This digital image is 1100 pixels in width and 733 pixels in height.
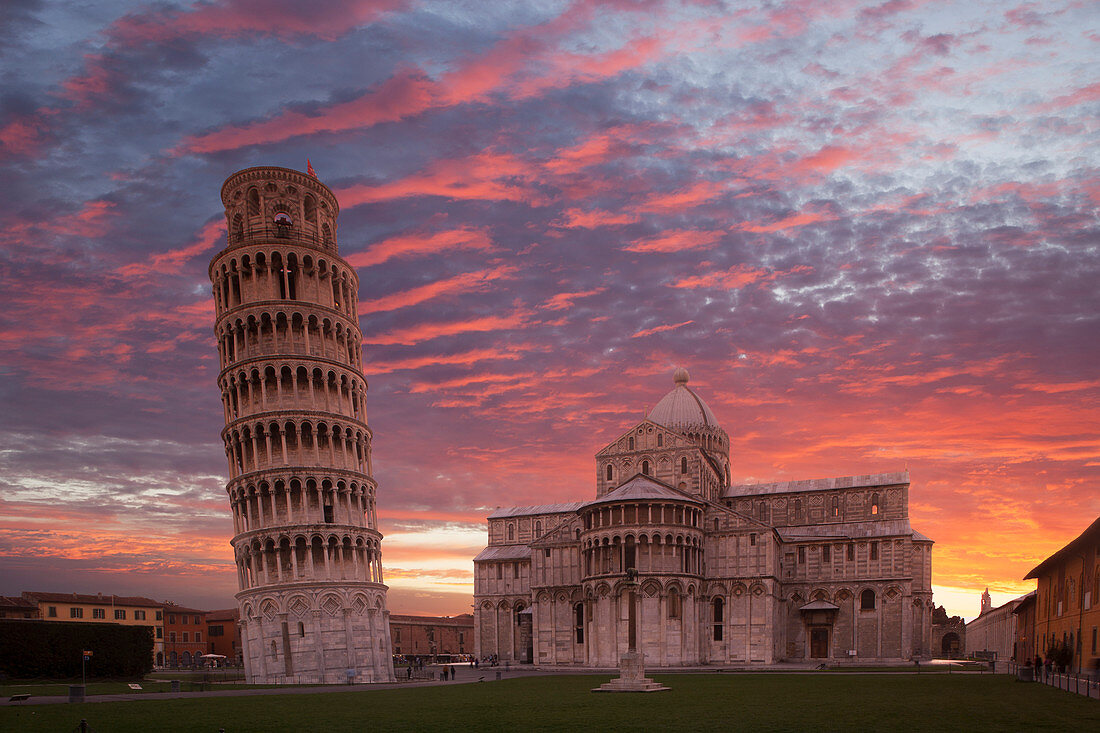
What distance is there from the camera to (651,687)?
1736 inches

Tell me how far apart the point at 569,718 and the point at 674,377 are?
80.1m

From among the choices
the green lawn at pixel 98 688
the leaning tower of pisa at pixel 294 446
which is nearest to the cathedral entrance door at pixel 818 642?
the leaning tower of pisa at pixel 294 446

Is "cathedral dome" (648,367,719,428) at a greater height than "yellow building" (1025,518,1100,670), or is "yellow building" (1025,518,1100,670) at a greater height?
"cathedral dome" (648,367,719,428)

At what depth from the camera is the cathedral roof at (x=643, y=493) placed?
7719 cm

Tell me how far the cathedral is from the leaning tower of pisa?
22.3m

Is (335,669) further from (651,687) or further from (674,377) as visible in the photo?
(674,377)

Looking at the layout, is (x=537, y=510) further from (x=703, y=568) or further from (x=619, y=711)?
(x=619, y=711)

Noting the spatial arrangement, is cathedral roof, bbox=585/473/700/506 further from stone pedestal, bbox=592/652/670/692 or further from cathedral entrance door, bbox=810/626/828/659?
stone pedestal, bbox=592/652/670/692

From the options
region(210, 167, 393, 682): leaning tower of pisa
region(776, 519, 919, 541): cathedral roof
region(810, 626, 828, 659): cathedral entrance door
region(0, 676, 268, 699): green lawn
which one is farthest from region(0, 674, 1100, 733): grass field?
region(810, 626, 828, 659): cathedral entrance door

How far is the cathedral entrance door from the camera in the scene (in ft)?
295

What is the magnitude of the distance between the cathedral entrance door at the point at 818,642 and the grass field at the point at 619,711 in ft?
149

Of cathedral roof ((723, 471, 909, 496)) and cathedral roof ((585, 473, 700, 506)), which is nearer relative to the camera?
cathedral roof ((585, 473, 700, 506))

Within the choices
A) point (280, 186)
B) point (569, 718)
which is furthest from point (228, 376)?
point (569, 718)

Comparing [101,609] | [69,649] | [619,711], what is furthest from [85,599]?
[619,711]
